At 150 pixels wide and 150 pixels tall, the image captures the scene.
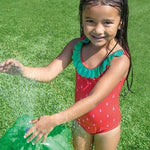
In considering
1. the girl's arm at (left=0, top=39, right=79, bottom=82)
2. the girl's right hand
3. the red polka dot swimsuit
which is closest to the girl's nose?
the red polka dot swimsuit

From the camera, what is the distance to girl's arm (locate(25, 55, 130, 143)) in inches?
58.8

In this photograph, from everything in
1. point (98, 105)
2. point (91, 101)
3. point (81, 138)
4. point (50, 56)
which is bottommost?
point (50, 56)

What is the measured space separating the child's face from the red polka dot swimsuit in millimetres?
200

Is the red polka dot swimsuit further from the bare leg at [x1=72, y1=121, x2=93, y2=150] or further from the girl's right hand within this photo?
the girl's right hand

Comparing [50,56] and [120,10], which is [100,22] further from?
[50,56]

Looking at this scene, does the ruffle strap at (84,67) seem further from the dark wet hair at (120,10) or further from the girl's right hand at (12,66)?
the girl's right hand at (12,66)

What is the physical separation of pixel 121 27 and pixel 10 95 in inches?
89.5

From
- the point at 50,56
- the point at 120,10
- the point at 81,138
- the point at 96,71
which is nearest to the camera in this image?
the point at 120,10

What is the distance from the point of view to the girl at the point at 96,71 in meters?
1.73

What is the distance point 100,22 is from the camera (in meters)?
1.76

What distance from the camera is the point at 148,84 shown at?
4.46 meters

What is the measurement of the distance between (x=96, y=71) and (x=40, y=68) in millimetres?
449

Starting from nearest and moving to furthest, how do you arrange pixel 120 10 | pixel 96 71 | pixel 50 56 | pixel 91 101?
pixel 91 101 → pixel 120 10 → pixel 96 71 → pixel 50 56

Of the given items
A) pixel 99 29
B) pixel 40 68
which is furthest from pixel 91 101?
pixel 40 68
